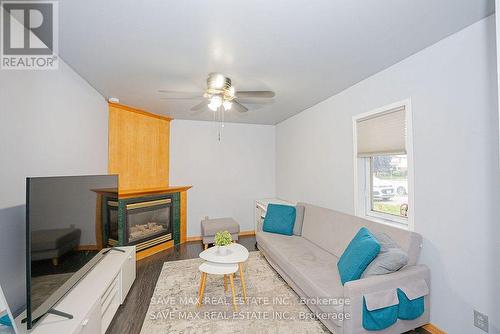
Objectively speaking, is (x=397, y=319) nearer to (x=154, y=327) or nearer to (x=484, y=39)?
(x=154, y=327)

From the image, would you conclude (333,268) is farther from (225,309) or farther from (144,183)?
(144,183)

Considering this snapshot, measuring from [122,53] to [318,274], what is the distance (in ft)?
9.50

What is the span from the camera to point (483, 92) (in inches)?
61.9

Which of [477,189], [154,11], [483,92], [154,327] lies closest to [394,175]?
[477,189]

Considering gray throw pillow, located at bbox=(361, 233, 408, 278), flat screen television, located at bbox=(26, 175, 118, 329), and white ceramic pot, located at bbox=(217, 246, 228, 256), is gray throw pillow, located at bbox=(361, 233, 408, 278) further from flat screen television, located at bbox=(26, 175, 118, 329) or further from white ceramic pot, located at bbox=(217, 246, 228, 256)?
flat screen television, located at bbox=(26, 175, 118, 329)

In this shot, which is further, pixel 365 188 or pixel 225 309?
pixel 365 188

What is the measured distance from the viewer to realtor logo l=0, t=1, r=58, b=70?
1414mm

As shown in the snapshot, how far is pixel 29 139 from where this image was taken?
1668 mm

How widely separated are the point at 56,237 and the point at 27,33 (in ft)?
5.29

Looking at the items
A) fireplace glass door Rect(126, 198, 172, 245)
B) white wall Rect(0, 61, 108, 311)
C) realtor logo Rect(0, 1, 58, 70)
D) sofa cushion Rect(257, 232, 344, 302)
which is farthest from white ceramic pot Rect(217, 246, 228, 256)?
realtor logo Rect(0, 1, 58, 70)

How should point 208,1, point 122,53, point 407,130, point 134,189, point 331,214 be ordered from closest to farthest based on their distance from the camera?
1. point 208,1
2. point 122,53
3. point 407,130
4. point 331,214
5. point 134,189

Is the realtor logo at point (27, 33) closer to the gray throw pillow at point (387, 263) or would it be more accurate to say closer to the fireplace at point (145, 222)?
the fireplace at point (145, 222)

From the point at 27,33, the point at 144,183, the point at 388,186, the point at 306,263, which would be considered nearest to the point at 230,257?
the point at 306,263

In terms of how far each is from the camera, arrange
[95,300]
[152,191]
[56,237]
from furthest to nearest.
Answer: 1. [152,191]
2. [95,300]
3. [56,237]
